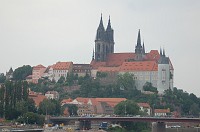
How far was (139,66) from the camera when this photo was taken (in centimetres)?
16750

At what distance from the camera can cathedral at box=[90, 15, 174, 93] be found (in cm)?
15900

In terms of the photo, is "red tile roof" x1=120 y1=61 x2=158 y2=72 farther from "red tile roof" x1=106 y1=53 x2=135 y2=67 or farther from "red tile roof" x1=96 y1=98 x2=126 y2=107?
"red tile roof" x1=96 y1=98 x2=126 y2=107

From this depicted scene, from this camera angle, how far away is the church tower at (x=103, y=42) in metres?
175

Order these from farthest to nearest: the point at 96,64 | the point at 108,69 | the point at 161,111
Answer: the point at 96,64 < the point at 108,69 < the point at 161,111

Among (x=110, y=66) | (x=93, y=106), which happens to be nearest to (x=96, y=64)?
(x=110, y=66)

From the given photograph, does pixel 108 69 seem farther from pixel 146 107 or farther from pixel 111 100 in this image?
pixel 146 107

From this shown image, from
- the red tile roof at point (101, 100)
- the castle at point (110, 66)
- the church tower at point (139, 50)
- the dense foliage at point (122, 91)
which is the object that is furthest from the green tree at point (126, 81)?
the red tile roof at point (101, 100)

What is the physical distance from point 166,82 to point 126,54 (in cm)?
2403

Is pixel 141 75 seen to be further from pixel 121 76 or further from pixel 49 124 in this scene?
pixel 49 124

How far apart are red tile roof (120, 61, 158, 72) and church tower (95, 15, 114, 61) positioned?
780 cm

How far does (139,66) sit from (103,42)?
46.3ft

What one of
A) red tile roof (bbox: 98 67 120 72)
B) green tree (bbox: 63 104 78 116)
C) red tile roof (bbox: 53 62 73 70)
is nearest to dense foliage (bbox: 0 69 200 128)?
red tile roof (bbox: 98 67 120 72)

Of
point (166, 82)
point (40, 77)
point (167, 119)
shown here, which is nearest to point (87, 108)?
point (166, 82)

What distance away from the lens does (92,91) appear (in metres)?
157
